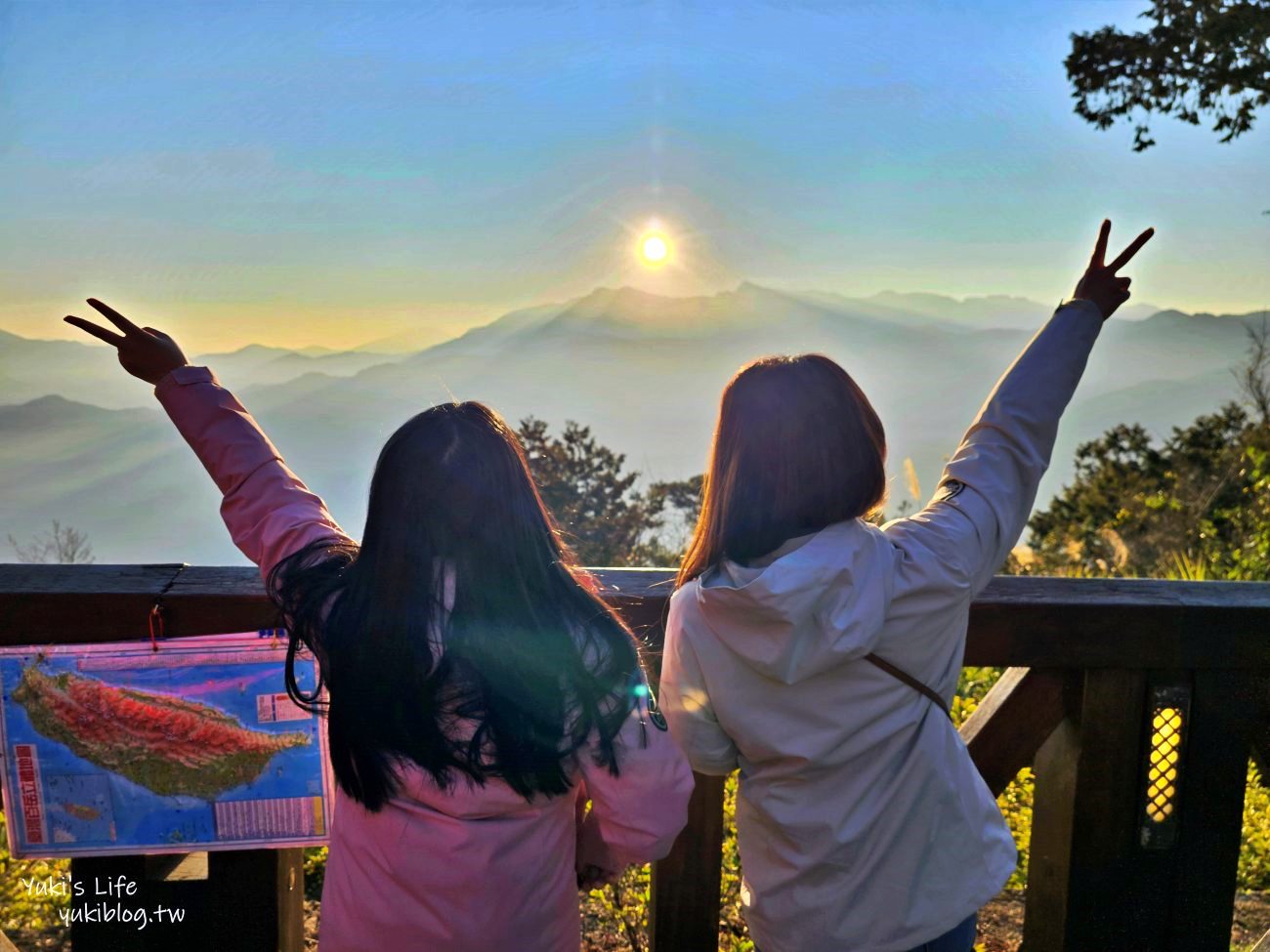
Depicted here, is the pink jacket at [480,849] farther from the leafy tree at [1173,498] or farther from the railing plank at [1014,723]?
the leafy tree at [1173,498]

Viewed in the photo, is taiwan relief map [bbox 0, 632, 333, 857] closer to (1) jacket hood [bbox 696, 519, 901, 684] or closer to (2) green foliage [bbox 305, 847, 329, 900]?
(1) jacket hood [bbox 696, 519, 901, 684]

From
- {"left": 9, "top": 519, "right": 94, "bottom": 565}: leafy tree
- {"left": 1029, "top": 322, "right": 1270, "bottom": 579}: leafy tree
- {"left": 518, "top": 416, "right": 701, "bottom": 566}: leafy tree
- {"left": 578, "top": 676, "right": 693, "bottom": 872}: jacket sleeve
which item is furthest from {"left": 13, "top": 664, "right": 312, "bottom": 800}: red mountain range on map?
{"left": 1029, "top": 322, "right": 1270, "bottom": 579}: leafy tree

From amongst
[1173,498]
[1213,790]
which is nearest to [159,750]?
[1213,790]

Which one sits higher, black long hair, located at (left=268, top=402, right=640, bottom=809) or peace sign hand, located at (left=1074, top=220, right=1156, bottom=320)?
peace sign hand, located at (left=1074, top=220, right=1156, bottom=320)

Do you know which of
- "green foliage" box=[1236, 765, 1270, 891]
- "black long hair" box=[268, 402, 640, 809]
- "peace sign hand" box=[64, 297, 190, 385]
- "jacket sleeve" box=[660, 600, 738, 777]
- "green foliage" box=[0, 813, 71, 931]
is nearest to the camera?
"black long hair" box=[268, 402, 640, 809]

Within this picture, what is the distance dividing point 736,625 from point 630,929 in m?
1.47

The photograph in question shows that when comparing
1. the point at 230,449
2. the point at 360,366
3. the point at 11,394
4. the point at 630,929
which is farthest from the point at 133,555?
the point at 230,449

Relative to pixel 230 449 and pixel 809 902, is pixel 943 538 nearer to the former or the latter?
pixel 809 902

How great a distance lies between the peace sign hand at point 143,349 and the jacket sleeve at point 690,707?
95 cm

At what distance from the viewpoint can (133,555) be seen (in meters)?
6.79

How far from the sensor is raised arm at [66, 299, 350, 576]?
5.30 ft

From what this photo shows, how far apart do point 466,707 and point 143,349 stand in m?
0.87

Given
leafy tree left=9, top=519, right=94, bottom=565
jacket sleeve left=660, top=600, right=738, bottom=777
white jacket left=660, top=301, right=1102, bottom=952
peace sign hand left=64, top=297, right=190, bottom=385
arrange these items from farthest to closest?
leafy tree left=9, top=519, right=94, bottom=565 < peace sign hand left=64, top=297, right=190, bottom=385 < jacket sleeve left=660, top=600, right=738, bottom=777 < white jacket left=660, top=301, right=1102, bottom=952

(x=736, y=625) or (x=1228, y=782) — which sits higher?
(x=736, y=625)
